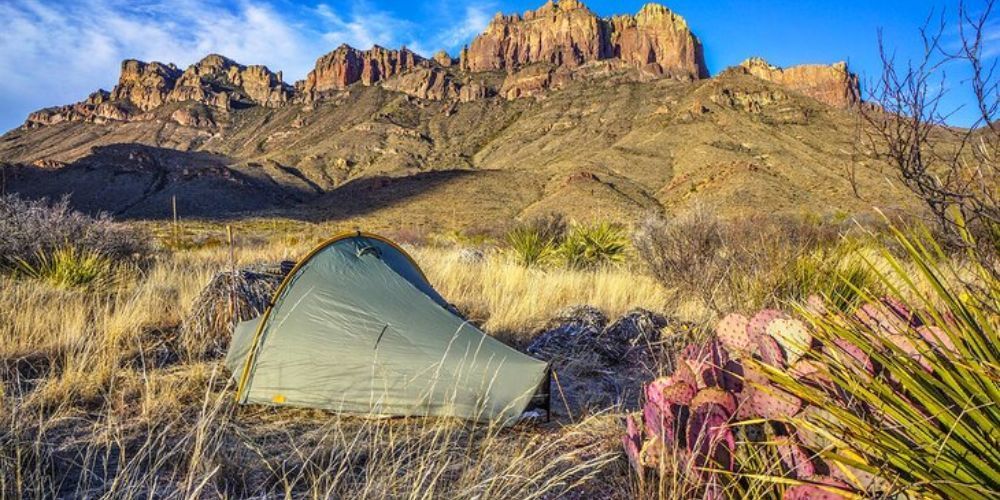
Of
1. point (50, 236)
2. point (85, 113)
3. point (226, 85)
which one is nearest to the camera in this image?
point (50, 236)

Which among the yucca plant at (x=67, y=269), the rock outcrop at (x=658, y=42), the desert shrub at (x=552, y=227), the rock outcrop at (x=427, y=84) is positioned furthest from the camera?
the rock outcrop at (x=658, y=42)

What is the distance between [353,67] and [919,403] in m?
140

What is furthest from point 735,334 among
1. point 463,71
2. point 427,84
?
point 463,71

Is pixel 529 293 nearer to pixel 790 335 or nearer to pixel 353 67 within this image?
pixel 790 335

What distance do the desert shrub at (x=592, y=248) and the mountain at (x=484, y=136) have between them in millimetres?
1928

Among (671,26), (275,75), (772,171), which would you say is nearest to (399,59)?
(275,75)

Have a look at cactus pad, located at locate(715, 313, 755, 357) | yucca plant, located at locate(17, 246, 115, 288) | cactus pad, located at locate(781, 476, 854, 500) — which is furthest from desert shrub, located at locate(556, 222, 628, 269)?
cactus pad, located at locate(781, 476, 854, 500)

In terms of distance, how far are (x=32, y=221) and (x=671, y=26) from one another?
12623cm

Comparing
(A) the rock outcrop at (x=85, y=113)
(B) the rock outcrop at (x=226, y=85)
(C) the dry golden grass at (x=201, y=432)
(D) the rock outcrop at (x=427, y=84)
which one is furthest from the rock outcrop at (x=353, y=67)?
(C) the dry golden grass at (x=201, y=432)

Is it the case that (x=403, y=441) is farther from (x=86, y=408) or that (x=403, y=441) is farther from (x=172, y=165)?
(x=172, y=165)

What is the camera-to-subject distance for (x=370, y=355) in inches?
155

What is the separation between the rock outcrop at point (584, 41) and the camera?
114m

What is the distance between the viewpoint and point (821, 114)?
5559 centimetres

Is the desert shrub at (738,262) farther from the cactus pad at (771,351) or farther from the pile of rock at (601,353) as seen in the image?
the cactus pad at (771,351)
